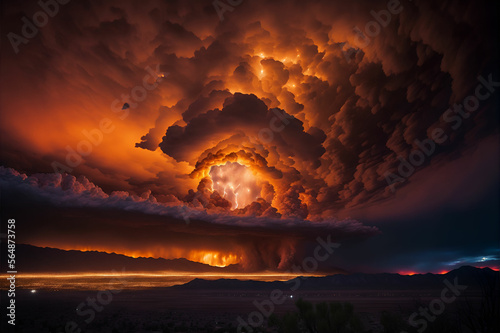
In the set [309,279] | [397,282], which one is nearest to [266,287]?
[309,279]

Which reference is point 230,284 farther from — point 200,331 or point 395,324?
point 395,324

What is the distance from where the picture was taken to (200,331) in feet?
101

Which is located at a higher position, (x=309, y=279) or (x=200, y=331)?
(x=200, y=331)

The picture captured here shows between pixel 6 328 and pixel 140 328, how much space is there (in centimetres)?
1234

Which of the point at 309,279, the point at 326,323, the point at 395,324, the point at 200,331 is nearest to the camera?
the point at 326,323

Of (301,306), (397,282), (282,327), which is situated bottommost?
(397,282)

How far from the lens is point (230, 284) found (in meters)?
172

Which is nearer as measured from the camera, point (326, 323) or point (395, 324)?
point (326, 323)

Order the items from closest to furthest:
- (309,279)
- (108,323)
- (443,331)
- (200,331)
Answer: (443,331)
(200,331)
(108,323)
(309,279)

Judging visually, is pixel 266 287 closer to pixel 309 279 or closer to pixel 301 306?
pixel 309 279

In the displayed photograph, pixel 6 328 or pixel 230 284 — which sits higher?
pixel 6 328

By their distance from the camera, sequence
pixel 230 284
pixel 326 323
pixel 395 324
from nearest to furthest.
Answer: pixel 326 323
pixel 395 324
pixel 230 284

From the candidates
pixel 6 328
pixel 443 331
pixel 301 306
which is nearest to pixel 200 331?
pixel 301 306

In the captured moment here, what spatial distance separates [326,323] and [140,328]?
22.3 meters
